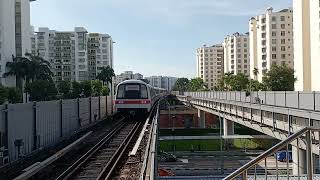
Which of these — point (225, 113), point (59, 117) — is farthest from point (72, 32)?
point (59, 117)

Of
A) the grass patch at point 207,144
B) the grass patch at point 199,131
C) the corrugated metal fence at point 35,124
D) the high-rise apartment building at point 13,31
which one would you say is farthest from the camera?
the high-rise apartment building at point 13,31

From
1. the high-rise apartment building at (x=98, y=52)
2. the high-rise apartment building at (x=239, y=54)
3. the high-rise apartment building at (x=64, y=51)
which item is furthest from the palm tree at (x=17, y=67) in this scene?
the high-rise apartment building at (x=239, y=54)

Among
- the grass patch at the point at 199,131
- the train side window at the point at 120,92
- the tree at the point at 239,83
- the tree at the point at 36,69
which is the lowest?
the grass patch at the point at 199,131

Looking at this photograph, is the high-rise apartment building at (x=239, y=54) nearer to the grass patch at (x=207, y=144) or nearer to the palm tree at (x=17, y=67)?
the palm tree at (x=17, y=67)

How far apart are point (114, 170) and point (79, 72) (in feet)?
441

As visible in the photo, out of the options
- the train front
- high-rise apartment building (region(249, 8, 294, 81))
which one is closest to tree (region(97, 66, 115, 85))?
high-rise apartment building (region(249, 8, 294, 81))

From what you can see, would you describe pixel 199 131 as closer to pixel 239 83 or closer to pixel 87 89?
pixel 239 83

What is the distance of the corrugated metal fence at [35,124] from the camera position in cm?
1373

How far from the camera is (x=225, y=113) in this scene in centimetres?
4184

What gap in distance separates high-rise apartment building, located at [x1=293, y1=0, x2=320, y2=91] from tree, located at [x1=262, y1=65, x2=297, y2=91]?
2221 millimetres

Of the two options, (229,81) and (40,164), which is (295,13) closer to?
(229,81)

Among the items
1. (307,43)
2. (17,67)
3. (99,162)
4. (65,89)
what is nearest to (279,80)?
(307,43)

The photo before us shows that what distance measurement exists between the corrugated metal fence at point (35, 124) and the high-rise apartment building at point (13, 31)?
2446 inches

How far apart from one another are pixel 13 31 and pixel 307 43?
59038 mm
